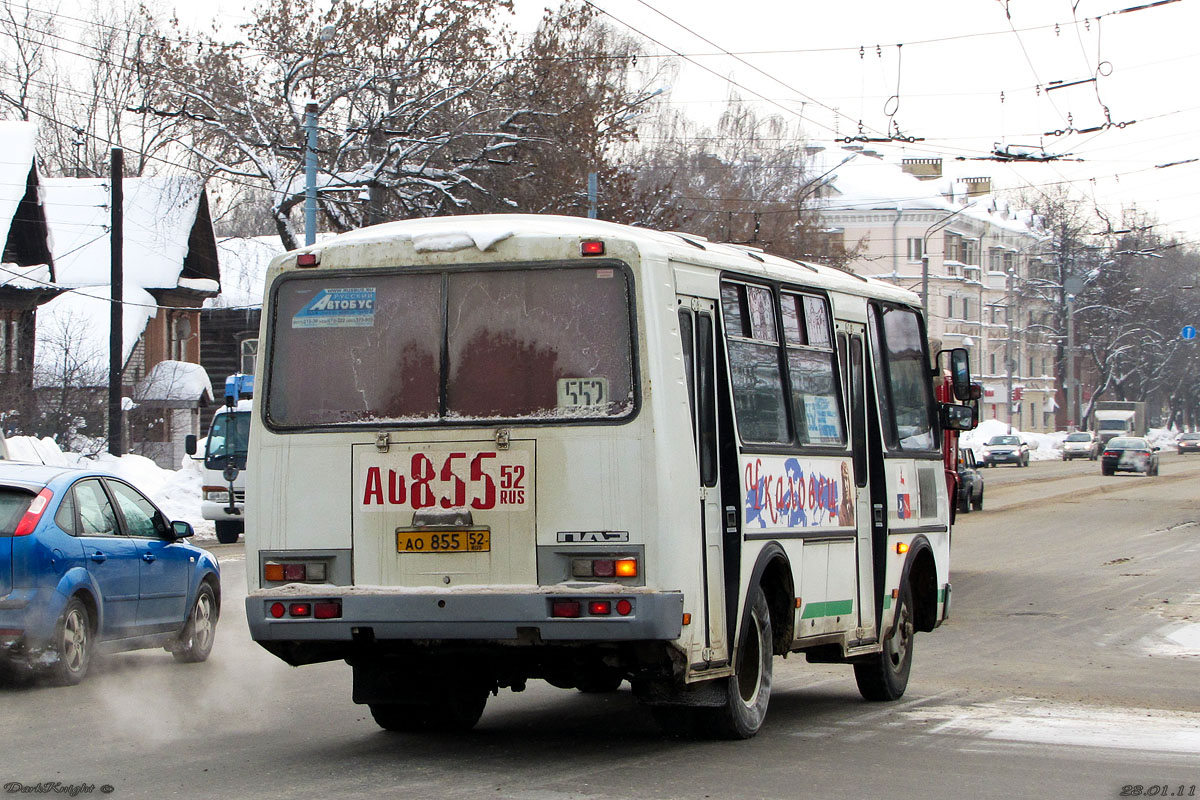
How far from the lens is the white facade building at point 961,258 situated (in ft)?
329

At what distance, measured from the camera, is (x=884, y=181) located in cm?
10481

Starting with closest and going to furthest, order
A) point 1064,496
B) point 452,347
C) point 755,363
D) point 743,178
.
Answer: point 452,347 < point 755,363 < point 1064,496 < point 743,178

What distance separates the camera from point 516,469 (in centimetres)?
794

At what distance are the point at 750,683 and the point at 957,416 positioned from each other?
4.12 meters

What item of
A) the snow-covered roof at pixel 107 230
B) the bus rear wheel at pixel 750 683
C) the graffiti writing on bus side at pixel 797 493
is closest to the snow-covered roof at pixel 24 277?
the snow-covered roof at pixel 107 230

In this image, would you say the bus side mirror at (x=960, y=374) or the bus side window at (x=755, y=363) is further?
the bus side mirror at (x=960, y=374)

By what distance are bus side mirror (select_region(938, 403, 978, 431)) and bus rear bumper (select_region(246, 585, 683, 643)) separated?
500cm

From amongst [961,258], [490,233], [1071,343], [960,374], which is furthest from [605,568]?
[961,258]

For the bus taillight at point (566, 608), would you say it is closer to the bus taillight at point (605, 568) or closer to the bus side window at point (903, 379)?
the bus taillight at point (605, 568)

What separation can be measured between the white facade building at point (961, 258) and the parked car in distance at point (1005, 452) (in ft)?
60.0

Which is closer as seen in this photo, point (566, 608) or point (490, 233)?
point (566, 608)

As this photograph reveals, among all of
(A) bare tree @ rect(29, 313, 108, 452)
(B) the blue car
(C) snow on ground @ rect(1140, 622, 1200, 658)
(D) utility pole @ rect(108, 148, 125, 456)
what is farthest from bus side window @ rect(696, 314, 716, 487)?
(A) bare tree @ rect(29, 313, 108, 452)

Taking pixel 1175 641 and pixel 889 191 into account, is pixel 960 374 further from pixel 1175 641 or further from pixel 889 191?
pixel 889 191

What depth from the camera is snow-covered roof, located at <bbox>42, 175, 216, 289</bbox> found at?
52.5 m
